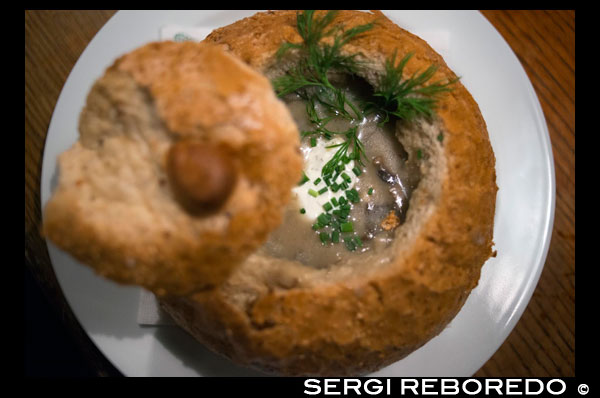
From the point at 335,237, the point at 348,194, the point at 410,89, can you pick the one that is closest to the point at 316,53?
the point at 410,89

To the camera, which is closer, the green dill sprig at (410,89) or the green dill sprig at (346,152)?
the green dill sprig at (410,89)

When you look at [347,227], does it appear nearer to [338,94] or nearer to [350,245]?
[350,245]

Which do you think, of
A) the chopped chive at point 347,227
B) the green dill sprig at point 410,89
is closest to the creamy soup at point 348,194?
the chopped chive at point 347,227

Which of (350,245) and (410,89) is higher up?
(410,89)

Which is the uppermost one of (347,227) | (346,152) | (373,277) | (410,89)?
(410,89)

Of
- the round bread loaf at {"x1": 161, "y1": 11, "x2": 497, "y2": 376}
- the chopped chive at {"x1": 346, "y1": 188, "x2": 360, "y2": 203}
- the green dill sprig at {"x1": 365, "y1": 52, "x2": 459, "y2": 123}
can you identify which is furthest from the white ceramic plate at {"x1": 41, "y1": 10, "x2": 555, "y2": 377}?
the chopped chive at {"x1": 346, "y1": 188, "x2": 360, "y2": 203}

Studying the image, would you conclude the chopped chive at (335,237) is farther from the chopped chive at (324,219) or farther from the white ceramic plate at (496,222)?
the white ceramic plate at (496,222)
